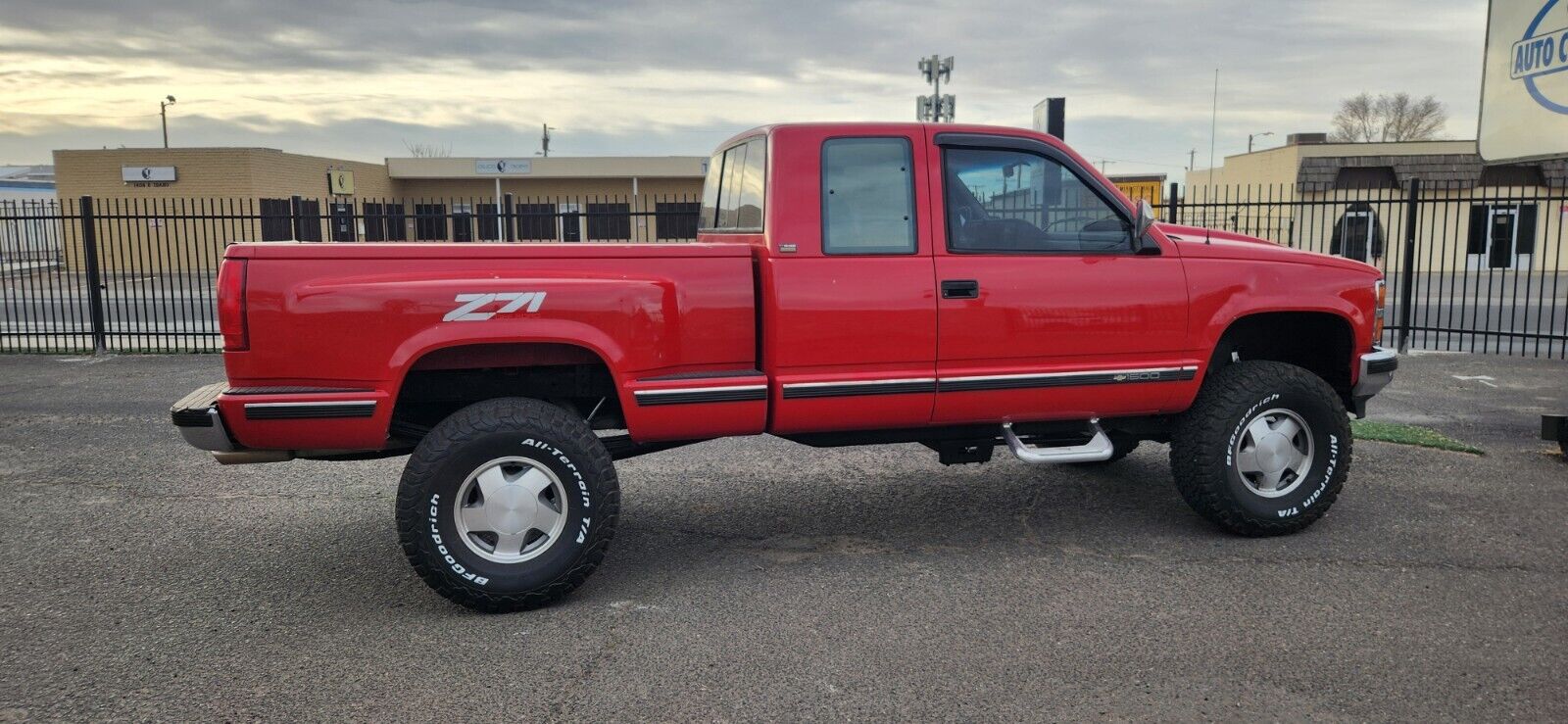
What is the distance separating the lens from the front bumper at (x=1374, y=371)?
17.7 feet

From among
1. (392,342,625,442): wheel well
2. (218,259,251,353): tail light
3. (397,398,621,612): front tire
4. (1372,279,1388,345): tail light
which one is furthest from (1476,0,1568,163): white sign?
(218,259,251,353): tail light

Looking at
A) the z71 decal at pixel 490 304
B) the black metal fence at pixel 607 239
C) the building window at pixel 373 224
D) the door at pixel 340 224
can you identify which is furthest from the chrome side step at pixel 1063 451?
the door at pixel 340 224

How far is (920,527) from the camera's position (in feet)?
18.5

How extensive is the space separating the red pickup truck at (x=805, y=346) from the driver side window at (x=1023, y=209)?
0.04ft

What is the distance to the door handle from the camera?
4.78 m

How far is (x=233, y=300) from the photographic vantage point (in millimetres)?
4152

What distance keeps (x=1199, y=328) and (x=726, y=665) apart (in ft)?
9.07

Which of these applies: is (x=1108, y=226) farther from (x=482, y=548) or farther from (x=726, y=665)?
(x=482, y=548)

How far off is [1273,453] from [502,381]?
3.68m

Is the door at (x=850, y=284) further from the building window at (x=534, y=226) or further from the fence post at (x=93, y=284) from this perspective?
the building window at (x=534, y=226)

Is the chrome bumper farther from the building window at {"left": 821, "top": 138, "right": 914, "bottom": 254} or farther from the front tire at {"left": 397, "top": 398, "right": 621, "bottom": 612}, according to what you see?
the building window at {"left": 821, "top": 138, "right": 914, "bottom": 254}

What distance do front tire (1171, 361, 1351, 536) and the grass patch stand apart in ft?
6.85

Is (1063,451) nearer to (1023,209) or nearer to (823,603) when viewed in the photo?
(1023,209)

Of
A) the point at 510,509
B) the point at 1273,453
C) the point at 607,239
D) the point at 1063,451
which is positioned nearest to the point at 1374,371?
the point at 1273,453
